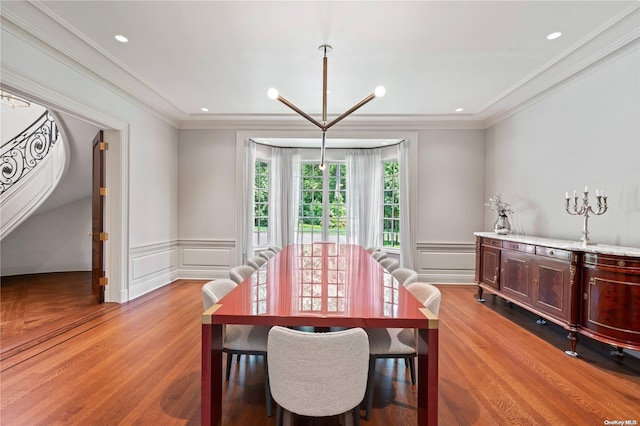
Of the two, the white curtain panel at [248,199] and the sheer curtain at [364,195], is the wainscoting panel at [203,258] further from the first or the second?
the sheer curtain at [364,195]

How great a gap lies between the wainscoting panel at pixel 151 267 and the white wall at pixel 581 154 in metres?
5.51

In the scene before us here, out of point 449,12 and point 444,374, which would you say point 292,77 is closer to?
point 449,12

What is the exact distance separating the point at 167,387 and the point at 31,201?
15.1ft

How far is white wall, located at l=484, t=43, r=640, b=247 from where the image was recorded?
109 inches

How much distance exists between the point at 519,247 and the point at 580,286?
848 mm

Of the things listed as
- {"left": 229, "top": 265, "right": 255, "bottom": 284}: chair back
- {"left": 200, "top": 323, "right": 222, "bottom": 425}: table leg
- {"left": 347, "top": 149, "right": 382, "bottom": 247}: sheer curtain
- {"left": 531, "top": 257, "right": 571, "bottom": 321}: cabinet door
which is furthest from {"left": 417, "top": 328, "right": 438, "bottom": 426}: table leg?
{"left": 347, "top": 149, "right": 382, "bottom": 247}: sheer curtain

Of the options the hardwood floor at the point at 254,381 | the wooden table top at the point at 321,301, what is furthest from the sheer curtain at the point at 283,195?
the wooden table top at the point at 321,301

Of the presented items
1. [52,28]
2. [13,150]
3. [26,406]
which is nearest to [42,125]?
[13,150]

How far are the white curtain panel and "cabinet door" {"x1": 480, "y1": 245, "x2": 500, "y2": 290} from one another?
3861 mm

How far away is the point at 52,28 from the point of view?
2676mm

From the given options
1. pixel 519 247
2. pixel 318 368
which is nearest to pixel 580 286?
pixel 519 247

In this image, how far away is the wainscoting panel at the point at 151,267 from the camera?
427 cm

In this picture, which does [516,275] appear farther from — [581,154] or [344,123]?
[344,123]

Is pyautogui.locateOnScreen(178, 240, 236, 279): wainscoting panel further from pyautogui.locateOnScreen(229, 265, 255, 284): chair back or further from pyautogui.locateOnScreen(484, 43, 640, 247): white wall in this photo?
pyautogui.locateOnScreen(484, 43, 640, 247): white wall
